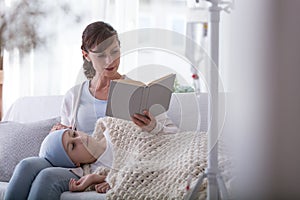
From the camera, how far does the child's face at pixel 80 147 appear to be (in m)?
1.47

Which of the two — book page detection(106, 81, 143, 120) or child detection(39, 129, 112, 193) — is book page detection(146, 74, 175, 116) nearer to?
book page detection(106, 81, 143, 120)

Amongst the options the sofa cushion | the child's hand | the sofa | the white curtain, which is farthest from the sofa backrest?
the white curtain

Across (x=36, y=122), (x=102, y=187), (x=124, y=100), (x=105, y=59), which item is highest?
(x=105, y=59)

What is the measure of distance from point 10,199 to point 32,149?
32cm

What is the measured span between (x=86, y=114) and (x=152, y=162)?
0.33 metres

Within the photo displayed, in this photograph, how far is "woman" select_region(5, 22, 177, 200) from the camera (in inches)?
53.3

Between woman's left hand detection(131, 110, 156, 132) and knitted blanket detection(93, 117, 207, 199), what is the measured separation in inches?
1.5

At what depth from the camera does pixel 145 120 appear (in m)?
1.30

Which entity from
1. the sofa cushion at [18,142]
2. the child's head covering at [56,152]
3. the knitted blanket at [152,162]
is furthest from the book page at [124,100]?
the sofa cushion at [18,142]

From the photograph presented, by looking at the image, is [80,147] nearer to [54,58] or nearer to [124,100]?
[124,100]

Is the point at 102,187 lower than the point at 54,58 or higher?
lower

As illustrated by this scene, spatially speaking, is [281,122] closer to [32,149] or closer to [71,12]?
[32,149]

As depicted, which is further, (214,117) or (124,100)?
(124,100)

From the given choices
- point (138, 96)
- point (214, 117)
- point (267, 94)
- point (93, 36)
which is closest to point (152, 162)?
point (138, 96)
